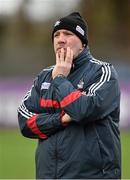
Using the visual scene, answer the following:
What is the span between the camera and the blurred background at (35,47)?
16.7 meters

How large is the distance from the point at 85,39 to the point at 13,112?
12.8m

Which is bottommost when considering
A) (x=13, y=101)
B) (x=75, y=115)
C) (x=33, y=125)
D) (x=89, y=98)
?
→ (x=13, y=101)

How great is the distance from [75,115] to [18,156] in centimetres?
857

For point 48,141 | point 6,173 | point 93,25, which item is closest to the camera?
point 48,141

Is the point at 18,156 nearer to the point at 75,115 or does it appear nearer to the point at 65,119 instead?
the point at 65,119

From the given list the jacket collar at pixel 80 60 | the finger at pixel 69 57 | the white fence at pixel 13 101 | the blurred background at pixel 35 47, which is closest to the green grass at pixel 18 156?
the blurred background at pixel 35 47

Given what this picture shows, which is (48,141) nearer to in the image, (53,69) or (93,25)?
(53,69)

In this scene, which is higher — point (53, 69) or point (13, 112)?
point (53, 69)

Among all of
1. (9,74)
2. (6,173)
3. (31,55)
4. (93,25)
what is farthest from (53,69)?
(93,25)

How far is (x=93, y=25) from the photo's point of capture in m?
27.7

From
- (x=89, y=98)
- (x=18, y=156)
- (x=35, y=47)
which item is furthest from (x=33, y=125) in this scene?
(x=35, y=47)

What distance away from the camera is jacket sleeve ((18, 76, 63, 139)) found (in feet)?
17.7

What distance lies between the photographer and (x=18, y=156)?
13656mm

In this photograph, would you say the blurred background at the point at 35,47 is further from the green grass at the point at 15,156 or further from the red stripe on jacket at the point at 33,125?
the red stripe on jacket at the point at 33,125
